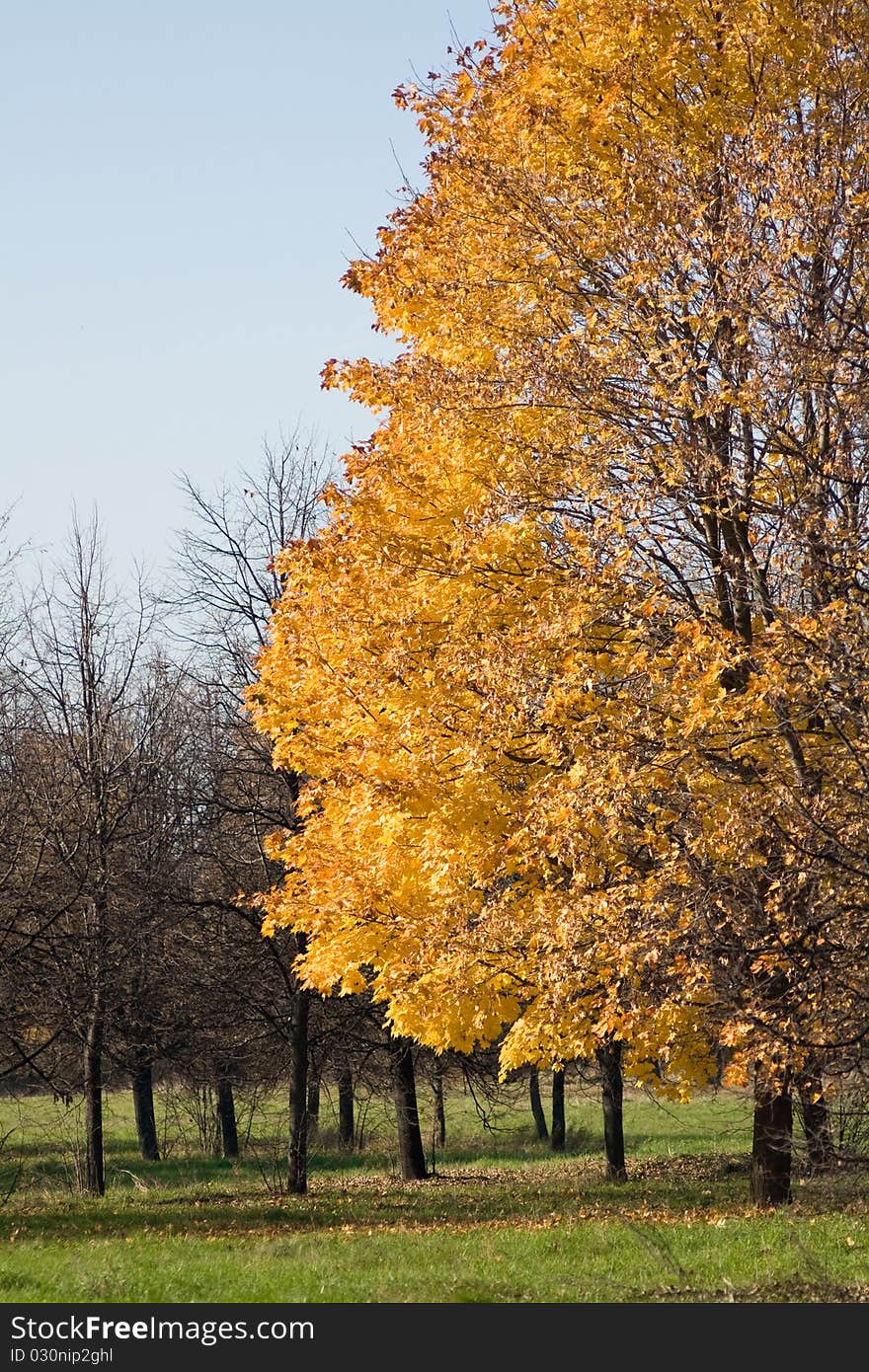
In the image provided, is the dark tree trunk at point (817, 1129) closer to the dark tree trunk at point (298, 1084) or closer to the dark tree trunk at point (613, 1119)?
the dark tree trunk at point (613, 1119)

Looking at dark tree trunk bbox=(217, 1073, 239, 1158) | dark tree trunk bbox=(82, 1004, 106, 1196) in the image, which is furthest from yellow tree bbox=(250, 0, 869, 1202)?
dark tree trunk bbox=(217, 1073, 239, 1158)

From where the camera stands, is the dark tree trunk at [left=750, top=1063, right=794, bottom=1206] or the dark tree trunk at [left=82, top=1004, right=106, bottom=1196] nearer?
the dark tree trunk at [left=750, top=1063, right=794, bottom=1206]

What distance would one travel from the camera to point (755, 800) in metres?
8.27

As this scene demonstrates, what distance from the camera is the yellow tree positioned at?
8.25 m

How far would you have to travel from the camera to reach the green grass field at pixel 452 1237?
879 cm

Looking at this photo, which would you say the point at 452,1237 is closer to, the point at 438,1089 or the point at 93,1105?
the point at 93,1105

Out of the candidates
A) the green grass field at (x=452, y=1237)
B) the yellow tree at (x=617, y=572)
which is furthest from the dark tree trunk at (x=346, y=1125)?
the yellow tree at (x=617, y=572)

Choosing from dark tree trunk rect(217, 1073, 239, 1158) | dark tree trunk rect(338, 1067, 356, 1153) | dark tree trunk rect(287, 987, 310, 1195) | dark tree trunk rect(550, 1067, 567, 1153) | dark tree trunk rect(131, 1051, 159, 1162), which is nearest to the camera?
dark tree trunk rect(287, 987, 310, 1195)

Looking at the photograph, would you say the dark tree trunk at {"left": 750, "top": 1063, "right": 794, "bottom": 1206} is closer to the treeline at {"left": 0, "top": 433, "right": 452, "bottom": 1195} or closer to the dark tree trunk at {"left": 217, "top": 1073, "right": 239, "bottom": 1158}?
the treeline at {"left": 0, "top": 433, "right": 452, "bottom": 1195}

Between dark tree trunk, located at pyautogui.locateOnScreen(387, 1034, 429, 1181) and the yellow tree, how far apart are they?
8489 mm

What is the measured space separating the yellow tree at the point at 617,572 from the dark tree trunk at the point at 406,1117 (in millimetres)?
8489

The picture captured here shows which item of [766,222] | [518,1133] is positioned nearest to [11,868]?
[766,222]

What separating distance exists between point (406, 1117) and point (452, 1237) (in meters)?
8.66
